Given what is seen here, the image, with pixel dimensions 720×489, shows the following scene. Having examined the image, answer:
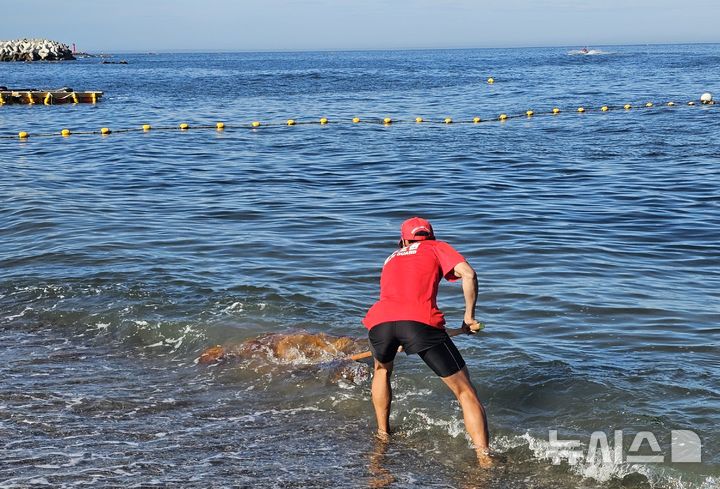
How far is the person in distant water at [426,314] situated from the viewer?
662 centimetres

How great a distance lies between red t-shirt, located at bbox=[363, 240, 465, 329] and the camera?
663 centimetres

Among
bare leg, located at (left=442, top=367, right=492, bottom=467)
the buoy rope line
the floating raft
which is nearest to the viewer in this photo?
bare leg, located at (left=442, top=367, right=492, bottom=467)

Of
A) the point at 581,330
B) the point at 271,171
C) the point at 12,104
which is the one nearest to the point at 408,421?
the point at 581,330

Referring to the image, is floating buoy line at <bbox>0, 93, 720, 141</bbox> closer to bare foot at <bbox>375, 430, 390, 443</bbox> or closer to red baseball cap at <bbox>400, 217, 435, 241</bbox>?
bare foot at <bbox>375, 430, 390, 443</bbox>

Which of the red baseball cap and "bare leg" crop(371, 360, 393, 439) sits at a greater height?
the red baseball cap

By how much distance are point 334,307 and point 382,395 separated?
3752 mm

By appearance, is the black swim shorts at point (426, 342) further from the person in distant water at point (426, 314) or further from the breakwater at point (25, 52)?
the breakwater at point (25, 52)

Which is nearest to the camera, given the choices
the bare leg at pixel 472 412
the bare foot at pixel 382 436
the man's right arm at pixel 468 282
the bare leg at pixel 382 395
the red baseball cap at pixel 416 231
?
the man's right arm at pixel 468 282

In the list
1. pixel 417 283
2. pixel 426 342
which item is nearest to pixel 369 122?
pixel 417 283

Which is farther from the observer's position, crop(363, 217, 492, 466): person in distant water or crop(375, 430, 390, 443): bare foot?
crop(375, 430, 390, 443): bare foot

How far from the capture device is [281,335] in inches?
381

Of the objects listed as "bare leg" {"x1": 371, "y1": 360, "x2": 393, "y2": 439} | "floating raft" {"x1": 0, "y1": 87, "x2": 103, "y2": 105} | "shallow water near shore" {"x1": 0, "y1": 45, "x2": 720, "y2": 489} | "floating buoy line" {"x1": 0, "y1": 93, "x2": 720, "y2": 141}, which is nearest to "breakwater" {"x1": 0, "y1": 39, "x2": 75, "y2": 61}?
"floating raft" {"x1": 0, "y1": 87, "x2": 103, "y2": 105}

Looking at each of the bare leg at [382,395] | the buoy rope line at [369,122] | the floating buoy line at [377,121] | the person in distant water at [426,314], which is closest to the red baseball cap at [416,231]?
the person in distant water at [426,314]

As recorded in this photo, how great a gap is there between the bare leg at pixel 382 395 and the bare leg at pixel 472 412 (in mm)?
578
